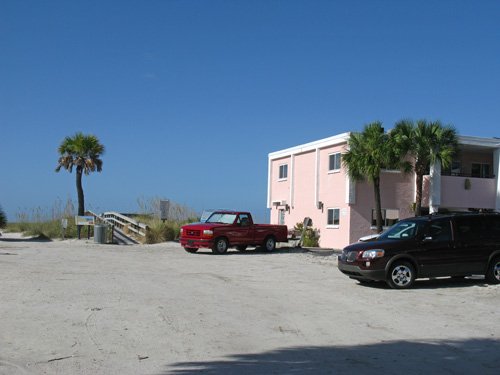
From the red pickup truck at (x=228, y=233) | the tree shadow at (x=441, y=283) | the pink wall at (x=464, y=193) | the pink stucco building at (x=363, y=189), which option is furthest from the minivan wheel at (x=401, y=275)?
the pink wall at (x=464, y=193)

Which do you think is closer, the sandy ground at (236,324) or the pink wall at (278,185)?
the sandy ground at (236,324)

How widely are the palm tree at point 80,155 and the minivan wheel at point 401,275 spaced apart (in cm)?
2965

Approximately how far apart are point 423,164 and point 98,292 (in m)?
20.9

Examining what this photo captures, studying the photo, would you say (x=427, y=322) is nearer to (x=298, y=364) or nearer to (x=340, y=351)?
(x=340, y=351)

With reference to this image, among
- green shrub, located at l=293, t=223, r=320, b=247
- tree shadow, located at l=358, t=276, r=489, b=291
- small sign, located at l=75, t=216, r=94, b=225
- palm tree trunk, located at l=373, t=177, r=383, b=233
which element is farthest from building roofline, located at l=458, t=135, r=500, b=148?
small sign, located at l=75, t=216, r=94, b=225

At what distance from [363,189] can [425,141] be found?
384 centimetres

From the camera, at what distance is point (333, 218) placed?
30656mm

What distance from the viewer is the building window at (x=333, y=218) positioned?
3016cm

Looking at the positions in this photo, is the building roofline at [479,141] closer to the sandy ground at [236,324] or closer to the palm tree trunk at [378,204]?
the palm tree trunk at [378,204]

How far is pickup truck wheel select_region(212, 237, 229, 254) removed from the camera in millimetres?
24100

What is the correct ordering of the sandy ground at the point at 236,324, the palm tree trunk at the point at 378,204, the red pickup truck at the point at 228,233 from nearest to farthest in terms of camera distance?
the sandy ground at the point at 236,324
the red pickup truck at the point at 228,233
the palm tree trunk at the point at 378,204

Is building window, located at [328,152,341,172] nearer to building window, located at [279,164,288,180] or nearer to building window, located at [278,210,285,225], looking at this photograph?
building window, located at [279,164,288,180]

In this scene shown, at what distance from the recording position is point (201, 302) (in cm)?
1098

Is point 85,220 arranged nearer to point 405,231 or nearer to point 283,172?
point 283,172
